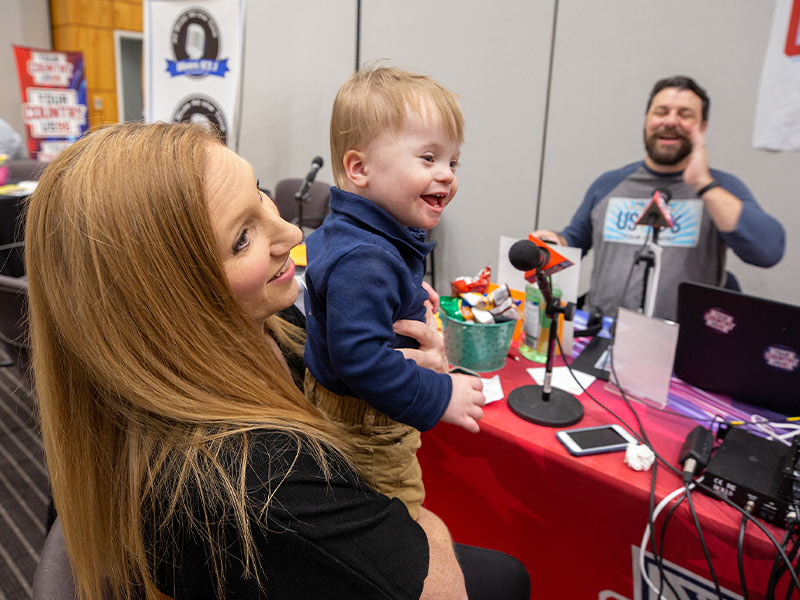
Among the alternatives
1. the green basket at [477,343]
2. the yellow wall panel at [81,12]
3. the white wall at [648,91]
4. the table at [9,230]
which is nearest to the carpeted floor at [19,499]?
the table at [9,230]

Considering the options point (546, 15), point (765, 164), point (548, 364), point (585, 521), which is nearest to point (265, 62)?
point (546, 15)

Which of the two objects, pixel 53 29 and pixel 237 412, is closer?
pixel 237 412

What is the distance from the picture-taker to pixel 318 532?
2.01ft

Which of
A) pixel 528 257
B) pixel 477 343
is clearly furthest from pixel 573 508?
pixel 528 257

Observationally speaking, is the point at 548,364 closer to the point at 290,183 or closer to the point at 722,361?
the point at 722,361

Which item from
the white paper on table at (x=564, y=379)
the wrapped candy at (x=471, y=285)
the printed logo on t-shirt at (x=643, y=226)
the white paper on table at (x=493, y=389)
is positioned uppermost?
the printed logo on t-shirt at (x=643, y=226)

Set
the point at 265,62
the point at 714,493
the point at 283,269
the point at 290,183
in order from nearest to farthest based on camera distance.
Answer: the point at 283,269
the point at 714,493
the point at 290,183
the point at 265,62

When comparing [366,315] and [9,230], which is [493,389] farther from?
[9,230]

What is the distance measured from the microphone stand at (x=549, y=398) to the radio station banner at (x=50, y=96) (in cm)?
637

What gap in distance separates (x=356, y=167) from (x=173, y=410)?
2.12 feet

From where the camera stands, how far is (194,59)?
3.84m

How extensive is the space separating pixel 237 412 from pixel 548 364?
2.63 ft

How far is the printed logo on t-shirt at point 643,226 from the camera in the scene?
220cm

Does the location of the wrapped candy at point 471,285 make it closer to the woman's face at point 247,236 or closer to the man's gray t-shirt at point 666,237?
the woman's face at point 247,236
